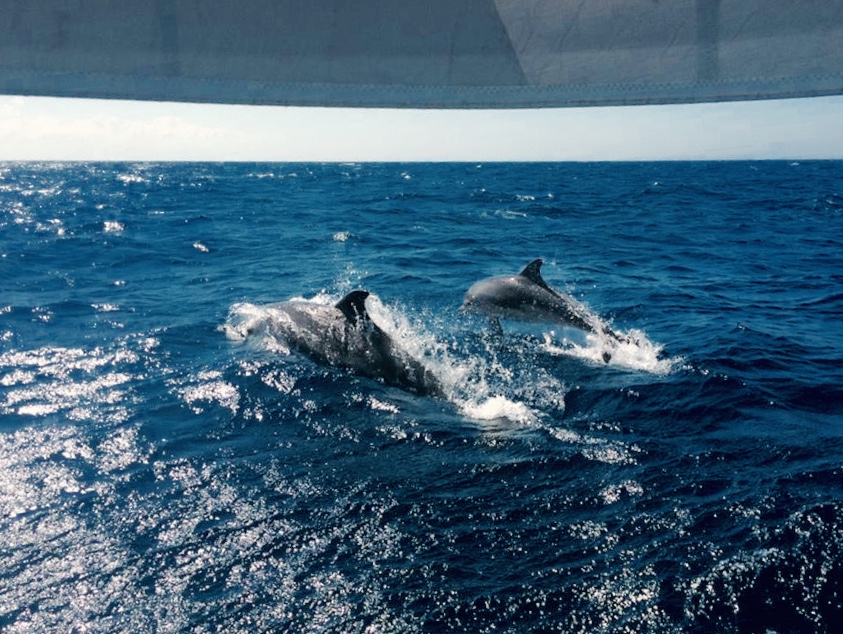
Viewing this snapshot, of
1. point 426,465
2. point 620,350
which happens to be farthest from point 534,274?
point 426,465

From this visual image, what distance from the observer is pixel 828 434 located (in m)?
7.88

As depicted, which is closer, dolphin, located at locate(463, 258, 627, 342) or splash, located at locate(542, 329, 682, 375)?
splash, located at locate(542, 329, 682, 375)

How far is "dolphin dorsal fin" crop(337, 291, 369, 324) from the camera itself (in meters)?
10.5

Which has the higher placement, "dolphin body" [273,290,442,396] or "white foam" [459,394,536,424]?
"dolphin body" [273,290,442,396]

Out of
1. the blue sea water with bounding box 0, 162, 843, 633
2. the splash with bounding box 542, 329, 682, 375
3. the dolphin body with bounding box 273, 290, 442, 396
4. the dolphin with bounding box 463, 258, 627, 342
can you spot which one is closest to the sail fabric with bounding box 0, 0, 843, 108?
the blue sea water with bounding box 0, 162, 843, 633

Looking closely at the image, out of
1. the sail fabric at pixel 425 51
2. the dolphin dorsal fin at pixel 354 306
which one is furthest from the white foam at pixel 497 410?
the sail fabric at pixel 425 51

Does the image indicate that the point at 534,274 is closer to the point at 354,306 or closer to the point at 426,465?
the point at 354,306

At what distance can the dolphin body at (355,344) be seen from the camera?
9.95 meters

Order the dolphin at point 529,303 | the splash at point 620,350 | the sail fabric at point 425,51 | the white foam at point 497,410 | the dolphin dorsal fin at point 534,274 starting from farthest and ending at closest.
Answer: the dolphin dorsal fin at point 534,274 < the dolphin at point 529,303 < the splash at point 620,350 < the white foam at point 497,410 < the sail fabric at point 425,51

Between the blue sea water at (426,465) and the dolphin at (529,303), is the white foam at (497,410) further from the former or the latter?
the dolphin at (529,303)

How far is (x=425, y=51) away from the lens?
657 centimetres

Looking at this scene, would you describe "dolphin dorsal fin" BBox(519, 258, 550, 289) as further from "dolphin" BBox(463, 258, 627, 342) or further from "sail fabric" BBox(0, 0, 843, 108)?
"sail fabric" BBox(0, 0, 843, 108)

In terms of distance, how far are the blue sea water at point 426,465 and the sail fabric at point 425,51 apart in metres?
4.14

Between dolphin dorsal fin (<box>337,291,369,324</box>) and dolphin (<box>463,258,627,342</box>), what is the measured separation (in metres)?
3.37
